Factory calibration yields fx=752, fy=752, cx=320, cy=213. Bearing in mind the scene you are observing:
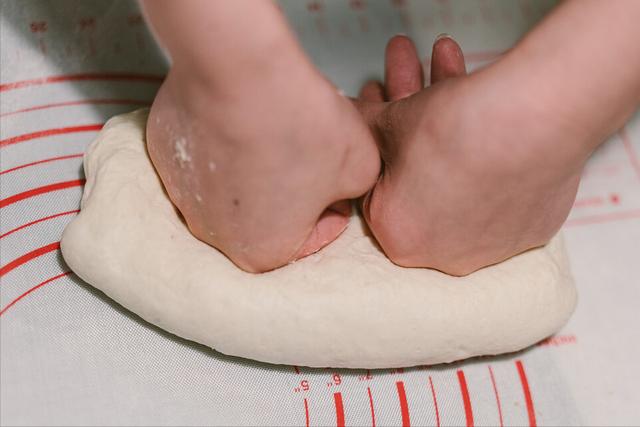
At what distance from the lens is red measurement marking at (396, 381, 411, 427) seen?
775 millimetres

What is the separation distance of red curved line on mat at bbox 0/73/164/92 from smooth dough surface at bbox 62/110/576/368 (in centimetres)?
21

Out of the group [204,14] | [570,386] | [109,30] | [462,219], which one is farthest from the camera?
[109,30]

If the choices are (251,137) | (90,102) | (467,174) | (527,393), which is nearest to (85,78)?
(90,102)

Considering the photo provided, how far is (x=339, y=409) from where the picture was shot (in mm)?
Answer: 768

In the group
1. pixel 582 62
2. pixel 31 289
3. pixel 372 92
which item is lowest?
pixel 31 289

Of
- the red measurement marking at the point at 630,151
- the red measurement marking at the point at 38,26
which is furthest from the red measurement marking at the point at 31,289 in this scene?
the red measurement marking at the point at 630,151

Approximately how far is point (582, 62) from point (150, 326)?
47 centimetres

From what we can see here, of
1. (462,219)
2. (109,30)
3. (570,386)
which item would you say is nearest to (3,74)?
(109,30)

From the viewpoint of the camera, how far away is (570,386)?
846mm

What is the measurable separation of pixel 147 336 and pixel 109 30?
0.43 meters

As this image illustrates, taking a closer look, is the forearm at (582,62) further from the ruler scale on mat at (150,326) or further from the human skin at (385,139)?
the ruler scale on mat at (150,326)

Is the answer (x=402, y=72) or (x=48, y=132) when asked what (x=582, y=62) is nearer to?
(x=402, y=72)

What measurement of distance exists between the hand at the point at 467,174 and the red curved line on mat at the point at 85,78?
0.33 meters

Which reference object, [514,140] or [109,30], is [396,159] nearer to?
[514,140]
